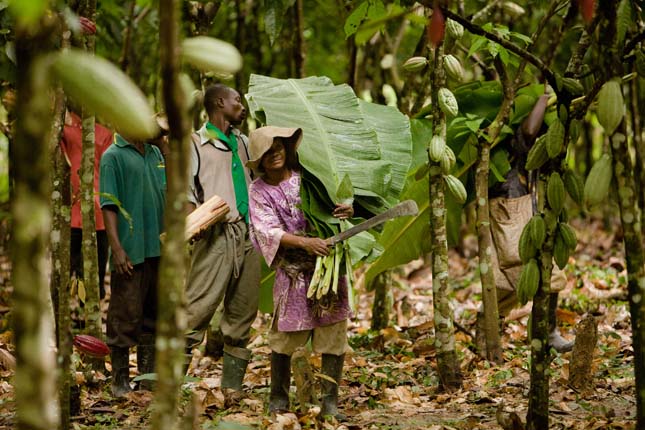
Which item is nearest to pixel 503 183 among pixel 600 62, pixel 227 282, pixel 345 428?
pixel 227 282

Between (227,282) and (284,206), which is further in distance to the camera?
(227,282)

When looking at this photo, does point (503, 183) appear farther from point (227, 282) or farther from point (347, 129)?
point (227, 282)

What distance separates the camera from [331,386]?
12.6ft

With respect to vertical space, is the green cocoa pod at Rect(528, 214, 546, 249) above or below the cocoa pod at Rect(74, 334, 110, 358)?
above

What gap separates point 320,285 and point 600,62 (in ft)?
5.58

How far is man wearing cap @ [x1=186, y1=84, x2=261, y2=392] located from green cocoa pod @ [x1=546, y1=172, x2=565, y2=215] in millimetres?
2159

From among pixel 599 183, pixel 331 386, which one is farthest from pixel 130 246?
pixel 599 183

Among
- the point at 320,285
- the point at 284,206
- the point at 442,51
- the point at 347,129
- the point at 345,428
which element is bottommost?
the point at 345,428

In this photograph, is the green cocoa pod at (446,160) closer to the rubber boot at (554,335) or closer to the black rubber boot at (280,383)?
the black rubber boot at (280,383)

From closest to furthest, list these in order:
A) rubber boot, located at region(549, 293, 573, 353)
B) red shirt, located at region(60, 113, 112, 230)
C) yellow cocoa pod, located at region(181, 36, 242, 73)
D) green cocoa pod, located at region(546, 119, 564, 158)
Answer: yellow cocoa pod, located at region(181, 36, 242, 73) < green cocoa pod, located at region(546, 119, 564, 158) < rubber boot, located at region(549, 293, 573, 353) < red shirt, located at region(60, 113, 112, 230)

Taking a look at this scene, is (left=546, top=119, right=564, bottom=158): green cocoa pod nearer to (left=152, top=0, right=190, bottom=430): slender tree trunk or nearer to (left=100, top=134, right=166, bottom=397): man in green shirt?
(left=152, top=0, right=190, bottom=430): slender tree trunk

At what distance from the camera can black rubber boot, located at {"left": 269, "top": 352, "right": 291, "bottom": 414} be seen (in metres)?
3.92

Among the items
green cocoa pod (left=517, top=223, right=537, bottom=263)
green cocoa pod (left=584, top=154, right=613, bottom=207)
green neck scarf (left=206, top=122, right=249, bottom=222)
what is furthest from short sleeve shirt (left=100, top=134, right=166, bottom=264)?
green cocoa pod (left=584, top=154, right=613, bottom=207)

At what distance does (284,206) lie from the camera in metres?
3.96
